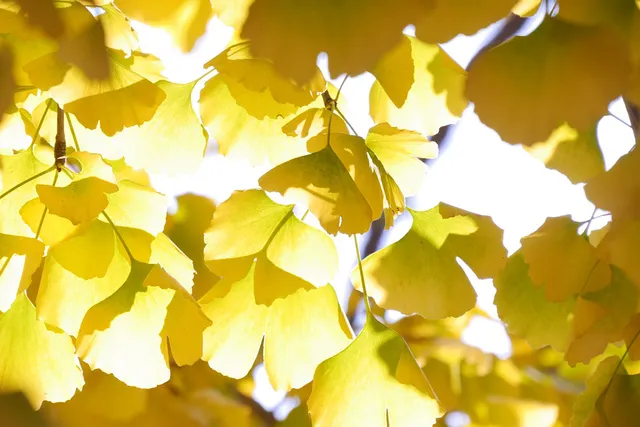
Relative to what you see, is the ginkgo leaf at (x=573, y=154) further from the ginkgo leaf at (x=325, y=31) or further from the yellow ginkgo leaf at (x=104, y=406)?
the yellow ginkgo leaf at (x=104, y=406)

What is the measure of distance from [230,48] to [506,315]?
0.30 m

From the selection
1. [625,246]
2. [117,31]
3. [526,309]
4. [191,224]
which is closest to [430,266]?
[526,309]

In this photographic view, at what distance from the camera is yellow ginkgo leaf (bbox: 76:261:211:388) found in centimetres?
44

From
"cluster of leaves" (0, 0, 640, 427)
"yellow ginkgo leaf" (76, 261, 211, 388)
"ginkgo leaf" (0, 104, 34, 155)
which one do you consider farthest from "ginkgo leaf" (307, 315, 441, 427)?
"ginkgo leaf" (0, 104, 34, 155)

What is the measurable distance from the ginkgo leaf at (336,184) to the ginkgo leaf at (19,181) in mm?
215

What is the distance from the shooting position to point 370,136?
1.70 ft

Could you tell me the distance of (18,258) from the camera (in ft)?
1.73

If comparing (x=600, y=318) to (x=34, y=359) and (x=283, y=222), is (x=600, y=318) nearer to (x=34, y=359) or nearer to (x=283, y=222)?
(x=283, y=222)

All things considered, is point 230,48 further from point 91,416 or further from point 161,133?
point 91,416

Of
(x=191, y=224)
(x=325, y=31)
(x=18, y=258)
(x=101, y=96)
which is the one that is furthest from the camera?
(x=191, y=224)

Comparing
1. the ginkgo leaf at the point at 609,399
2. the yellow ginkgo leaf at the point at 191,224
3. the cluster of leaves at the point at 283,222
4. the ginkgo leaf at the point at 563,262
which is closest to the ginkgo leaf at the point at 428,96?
the cluster of leaves at the point at 283,222

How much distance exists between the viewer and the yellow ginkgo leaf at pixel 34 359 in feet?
1.56

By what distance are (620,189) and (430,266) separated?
8.0 inches

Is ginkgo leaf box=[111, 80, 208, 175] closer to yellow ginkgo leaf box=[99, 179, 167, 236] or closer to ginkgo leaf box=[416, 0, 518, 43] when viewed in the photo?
yellow ginkgo leaf box=[99, 179, 167, 236]
